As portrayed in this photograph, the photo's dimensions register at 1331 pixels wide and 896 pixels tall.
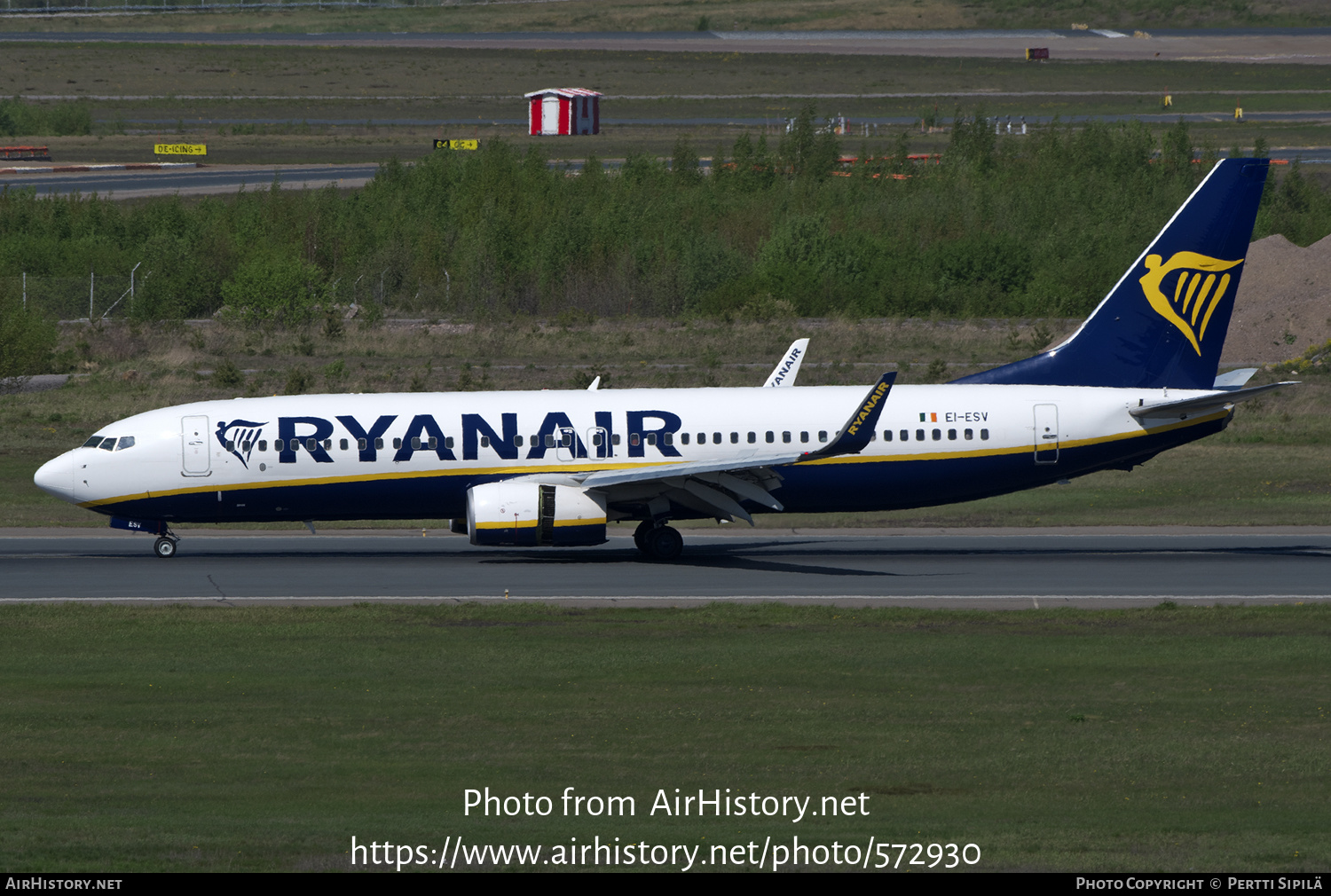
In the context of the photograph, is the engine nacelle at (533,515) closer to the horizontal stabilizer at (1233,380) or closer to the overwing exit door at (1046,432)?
the overwing exit door at (1046,432)

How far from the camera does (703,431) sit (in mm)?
37594

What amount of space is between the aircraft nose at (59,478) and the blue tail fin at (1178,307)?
2297 cm

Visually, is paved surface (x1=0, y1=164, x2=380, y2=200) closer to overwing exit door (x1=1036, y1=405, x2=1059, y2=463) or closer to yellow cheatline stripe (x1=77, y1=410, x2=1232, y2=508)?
yellow cheatline stripe (x1=77, y1=410, x2=1232, y2=508)

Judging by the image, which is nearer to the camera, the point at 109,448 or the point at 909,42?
the point at 109,448

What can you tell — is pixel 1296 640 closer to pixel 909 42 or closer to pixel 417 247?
pixel 417 247

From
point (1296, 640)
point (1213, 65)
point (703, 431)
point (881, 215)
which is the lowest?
point (1296, 640)

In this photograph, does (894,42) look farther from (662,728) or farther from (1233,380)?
(662,728)

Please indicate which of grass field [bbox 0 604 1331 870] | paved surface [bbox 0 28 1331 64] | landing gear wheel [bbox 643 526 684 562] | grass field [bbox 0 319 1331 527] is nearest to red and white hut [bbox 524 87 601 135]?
paved surface [bbox 0 28 1331 64]

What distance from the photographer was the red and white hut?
133 meters

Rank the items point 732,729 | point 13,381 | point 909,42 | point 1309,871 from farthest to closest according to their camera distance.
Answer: point 909,42
point 13,381
point 732,729
point 1309,871

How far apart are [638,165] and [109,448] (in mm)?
65378

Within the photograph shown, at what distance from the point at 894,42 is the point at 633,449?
158 metres

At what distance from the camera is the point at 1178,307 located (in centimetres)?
3919

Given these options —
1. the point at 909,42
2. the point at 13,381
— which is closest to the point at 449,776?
the point at 13,381
